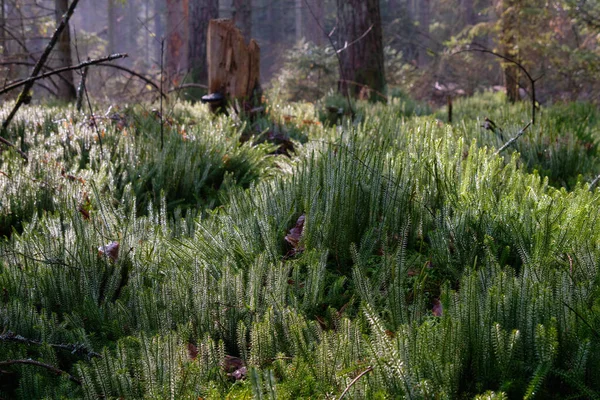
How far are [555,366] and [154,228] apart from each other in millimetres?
1979

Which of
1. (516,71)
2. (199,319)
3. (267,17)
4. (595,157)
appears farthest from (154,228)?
(267,17)

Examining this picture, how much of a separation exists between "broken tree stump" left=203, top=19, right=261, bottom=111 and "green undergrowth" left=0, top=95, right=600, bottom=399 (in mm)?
4027

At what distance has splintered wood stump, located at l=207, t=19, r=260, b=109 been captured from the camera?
7.16m

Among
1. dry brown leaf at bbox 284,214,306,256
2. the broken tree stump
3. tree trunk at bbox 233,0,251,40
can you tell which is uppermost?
tree trunk at bbox 233,0,251,40

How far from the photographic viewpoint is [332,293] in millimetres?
2188

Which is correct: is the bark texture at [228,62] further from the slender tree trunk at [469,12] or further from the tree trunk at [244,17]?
the slender tree trunk at [469,12]

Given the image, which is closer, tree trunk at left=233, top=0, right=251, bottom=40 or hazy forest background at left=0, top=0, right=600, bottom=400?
hazy forest background at left=0, top=0, right=600, bottom=400

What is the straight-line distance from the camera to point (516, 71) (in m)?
10.7

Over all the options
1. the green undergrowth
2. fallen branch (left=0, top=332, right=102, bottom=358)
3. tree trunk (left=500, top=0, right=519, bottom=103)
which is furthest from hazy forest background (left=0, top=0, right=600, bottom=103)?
fallen branch (left=0, top=332, right=102, bottom=358)

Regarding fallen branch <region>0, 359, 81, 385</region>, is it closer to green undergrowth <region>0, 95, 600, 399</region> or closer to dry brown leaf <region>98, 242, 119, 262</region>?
green undergrowth <region>0, 95, 600, 399</region>

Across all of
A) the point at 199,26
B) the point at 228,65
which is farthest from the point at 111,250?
the point at 199,26

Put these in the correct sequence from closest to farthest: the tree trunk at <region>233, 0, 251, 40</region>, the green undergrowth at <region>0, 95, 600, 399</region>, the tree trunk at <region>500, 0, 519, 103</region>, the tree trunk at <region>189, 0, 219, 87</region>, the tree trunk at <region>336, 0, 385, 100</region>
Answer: the green undergrowth at <region>0, 95, 600, 399</region> < the tree trunk at <region>336, 0, 385, 100</region> < the tree trunk at <region>500, 0, 519, 103</region> < the tree trunk at <region>189, 0, 219, 87</region> < the tree trunk at <region>233, 0, 251, 40</region>

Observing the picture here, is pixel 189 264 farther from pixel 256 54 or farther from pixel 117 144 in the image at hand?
pixel 256 54

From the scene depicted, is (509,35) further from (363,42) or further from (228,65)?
(228,65)
